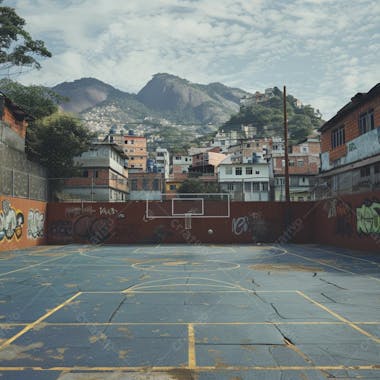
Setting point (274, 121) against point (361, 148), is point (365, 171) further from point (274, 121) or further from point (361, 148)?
point (274, 121)

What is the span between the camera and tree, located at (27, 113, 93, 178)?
44.4m

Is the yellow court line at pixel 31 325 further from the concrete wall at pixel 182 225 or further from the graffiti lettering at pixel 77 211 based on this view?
the graffiti lettering at pixel 77 211

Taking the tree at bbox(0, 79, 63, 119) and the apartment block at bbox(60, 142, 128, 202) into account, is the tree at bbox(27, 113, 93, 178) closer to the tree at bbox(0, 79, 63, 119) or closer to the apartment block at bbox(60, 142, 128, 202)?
the apartment block at bbox(60, 142, 128, 202)

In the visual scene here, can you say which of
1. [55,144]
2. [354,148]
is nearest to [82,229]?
[55,144]

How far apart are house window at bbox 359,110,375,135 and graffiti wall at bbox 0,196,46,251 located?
27.0 meters

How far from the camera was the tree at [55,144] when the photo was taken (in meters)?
44.4

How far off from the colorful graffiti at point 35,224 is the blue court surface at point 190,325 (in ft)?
49.5

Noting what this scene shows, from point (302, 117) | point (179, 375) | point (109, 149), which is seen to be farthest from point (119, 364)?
point (302, 117)

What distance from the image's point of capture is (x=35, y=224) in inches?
1298

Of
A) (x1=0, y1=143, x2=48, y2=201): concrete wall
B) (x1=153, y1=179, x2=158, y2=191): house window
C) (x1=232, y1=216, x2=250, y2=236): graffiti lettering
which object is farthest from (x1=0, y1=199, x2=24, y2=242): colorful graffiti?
(x1=232, y1=216, x2=250, y2=236): graffiti lettering

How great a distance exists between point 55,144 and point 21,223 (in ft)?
54.7

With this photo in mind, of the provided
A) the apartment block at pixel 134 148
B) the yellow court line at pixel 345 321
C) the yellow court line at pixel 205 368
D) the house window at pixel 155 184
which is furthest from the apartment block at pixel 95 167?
the apartment block at pixel 134 148

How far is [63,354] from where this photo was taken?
7238 mm

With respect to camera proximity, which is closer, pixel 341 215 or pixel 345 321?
pixel 345 321
